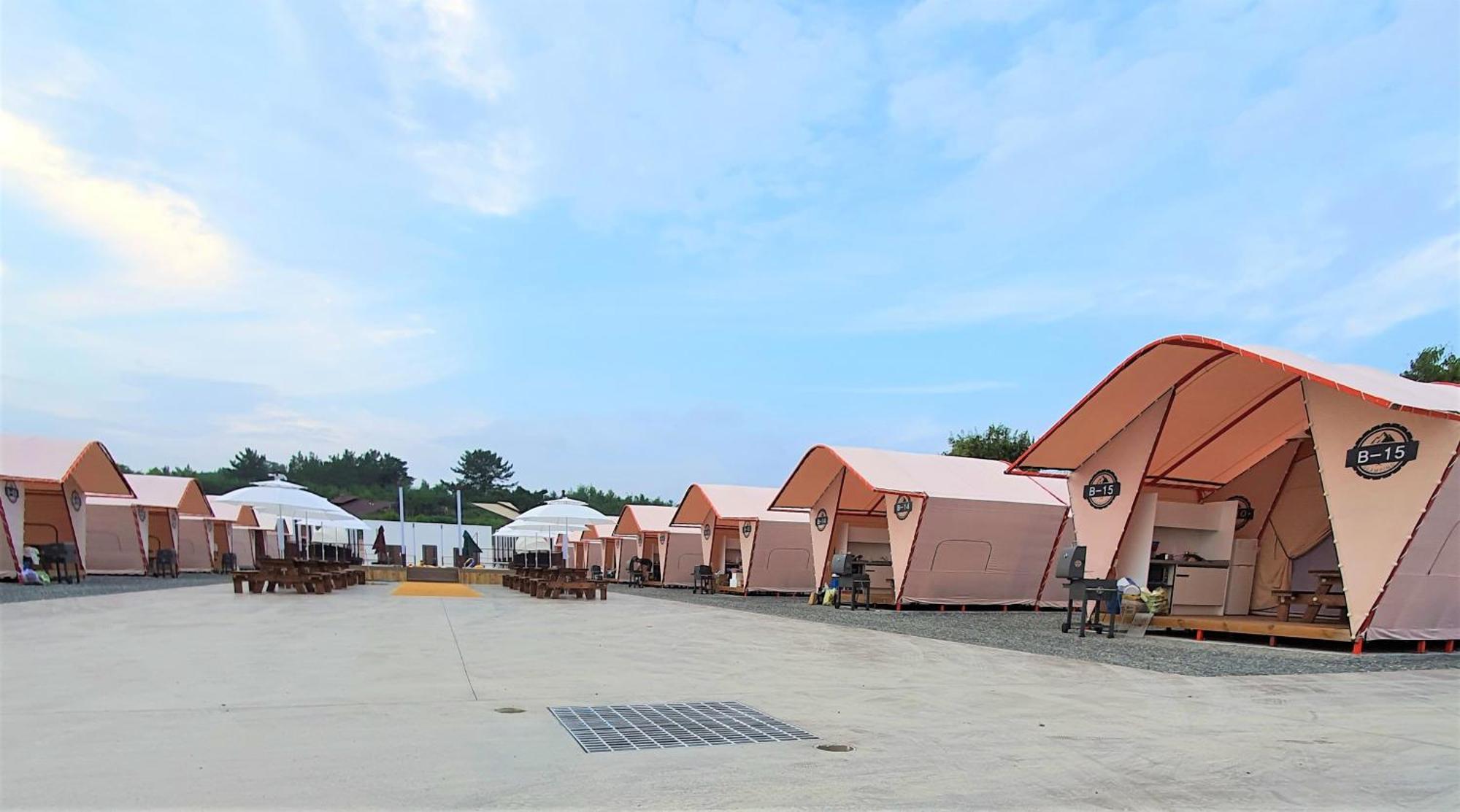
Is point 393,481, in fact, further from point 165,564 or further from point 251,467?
point 165,564

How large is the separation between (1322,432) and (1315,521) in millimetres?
4141

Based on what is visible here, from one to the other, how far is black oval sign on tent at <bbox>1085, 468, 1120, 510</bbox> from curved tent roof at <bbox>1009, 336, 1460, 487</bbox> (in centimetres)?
35

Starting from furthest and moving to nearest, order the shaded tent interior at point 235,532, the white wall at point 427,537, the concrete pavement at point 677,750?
the white wall at point 427,537 → the shaded tent interior at point 235,532 → the concrete pavement at point 677,750

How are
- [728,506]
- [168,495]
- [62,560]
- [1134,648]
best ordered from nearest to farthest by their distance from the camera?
1. [1134,648]
2. [62,560]
3. [728,506]
4. [168,495]

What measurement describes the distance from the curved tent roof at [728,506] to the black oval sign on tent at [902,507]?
529 centimetres

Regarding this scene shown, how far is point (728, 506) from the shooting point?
71.7 ft

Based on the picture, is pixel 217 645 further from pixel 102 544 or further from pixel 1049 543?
pixel 102 544

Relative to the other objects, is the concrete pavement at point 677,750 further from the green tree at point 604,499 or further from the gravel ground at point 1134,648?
the green tree at point 604,499

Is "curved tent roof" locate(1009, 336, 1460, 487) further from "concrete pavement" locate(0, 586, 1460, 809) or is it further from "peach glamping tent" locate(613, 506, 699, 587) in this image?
"peach glamping tent" locate(613, 506, 699, 587)

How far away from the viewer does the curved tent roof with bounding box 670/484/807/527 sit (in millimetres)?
20828

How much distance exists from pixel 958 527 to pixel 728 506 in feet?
27.5

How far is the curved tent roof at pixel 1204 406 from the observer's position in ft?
29.6

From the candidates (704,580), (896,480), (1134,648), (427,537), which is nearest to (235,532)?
(427,537)

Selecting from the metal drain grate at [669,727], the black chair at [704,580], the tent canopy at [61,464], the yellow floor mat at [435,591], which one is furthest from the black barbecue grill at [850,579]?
the tent canopy at [61,464]
